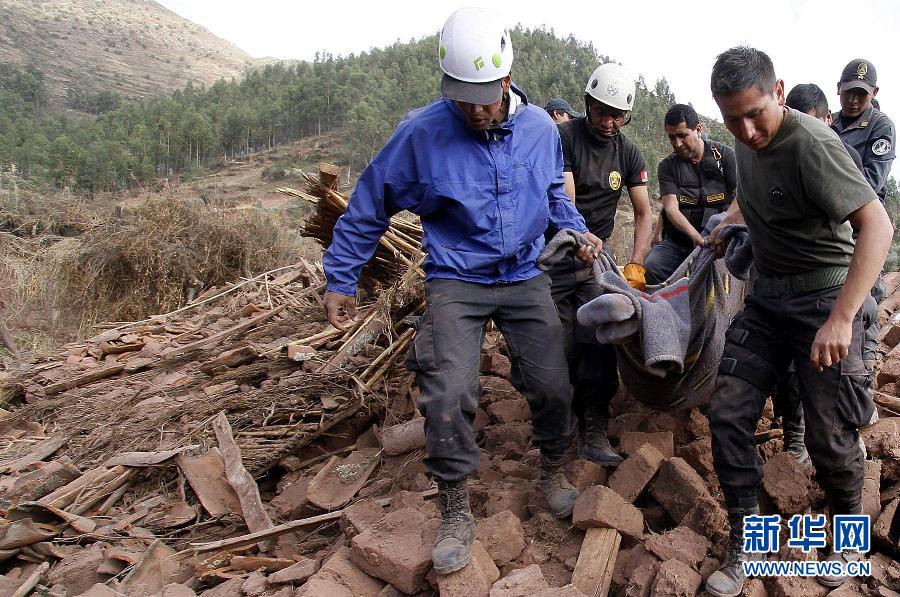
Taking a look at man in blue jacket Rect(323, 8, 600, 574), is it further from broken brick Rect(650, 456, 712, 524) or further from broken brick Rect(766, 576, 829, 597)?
broken brick Rect(766, 576, 829, 597)

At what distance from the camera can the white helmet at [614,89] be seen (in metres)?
3.87

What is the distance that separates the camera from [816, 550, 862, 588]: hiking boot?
8.04 ft

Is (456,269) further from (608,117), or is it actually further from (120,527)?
(120,527)

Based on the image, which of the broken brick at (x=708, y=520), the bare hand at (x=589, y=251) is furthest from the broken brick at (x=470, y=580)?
the bare hand at (x=589, y=251)

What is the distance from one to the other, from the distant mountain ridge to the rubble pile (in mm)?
67567

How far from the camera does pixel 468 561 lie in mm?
2576

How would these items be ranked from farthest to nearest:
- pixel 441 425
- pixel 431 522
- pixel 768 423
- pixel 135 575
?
pixel 768 423 → pixel 135 575 → pixel 431 522 → pixel 441 425

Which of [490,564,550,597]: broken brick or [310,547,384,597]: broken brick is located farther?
[310,547,384,597]: broken brick

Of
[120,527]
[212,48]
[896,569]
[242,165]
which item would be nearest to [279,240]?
[120,527]

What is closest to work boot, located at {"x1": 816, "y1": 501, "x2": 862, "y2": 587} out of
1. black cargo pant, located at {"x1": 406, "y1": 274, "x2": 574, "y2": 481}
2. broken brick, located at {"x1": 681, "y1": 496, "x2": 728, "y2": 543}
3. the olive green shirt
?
broken brick, located at {"x1": 681, "y1": 496, "x2": 728, "y2": 543}

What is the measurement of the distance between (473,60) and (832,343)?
69.0 inches

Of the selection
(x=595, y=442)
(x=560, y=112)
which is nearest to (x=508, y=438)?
(x=595, y=442)

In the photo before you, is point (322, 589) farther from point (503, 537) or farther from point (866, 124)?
point (866, 124)

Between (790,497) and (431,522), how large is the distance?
5.19 ft
